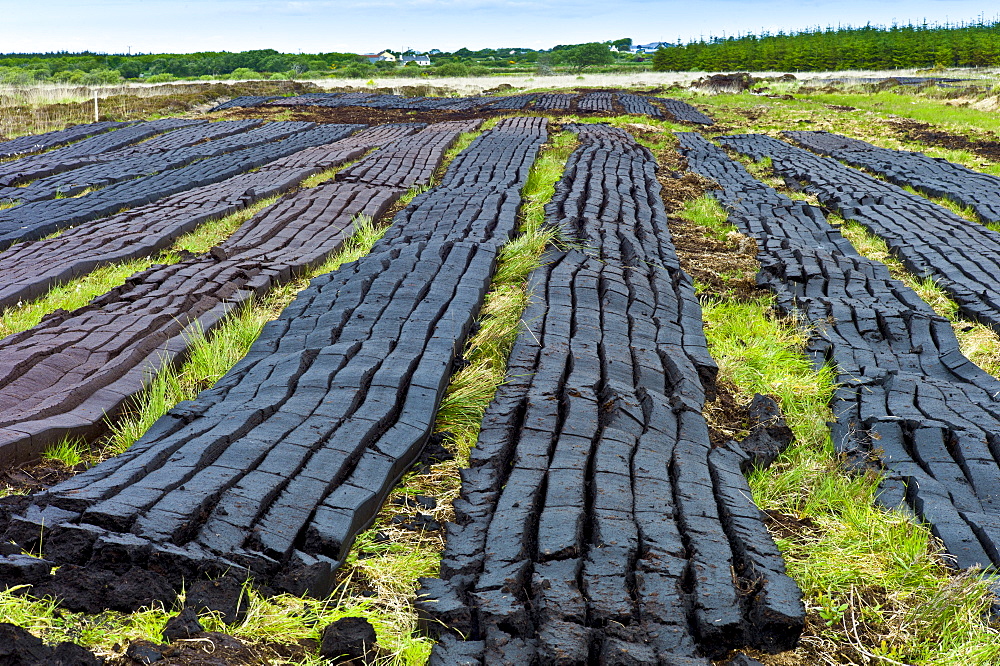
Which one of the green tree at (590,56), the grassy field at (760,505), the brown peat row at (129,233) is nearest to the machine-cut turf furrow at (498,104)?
the brown peat row at (129,233)

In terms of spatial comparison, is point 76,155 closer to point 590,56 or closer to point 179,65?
point 179,65

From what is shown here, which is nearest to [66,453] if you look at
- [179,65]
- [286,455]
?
[286,455]

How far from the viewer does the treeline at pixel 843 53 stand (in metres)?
58.6

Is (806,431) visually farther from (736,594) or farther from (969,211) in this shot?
(969,211)

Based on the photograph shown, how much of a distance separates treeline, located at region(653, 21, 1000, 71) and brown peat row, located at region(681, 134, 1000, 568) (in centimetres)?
6250

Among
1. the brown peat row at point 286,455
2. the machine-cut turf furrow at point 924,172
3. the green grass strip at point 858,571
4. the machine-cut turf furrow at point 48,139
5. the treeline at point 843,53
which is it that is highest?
the treeline at point 843,53

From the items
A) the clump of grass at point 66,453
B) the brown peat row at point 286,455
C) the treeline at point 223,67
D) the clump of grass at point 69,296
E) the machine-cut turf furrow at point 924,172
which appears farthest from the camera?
the treeline at point 223,67

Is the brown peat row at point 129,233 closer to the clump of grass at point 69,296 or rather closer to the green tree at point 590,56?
the clump of grass at point 69,296

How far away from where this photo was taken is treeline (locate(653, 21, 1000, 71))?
58.6 metres

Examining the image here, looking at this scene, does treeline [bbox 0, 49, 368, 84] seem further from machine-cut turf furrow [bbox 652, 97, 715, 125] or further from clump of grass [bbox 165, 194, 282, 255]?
clump of grass [bbox 165, 194, 282, 255]

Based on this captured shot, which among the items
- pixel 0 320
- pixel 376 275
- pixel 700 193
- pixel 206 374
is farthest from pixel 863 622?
pixel 700 193

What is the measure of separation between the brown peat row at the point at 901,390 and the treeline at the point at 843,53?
62.5 m

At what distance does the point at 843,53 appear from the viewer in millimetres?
61562

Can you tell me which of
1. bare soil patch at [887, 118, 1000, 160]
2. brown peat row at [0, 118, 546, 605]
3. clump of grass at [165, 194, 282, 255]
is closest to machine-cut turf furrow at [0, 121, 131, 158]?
clump of grass at [165, 194, 282, 255]
